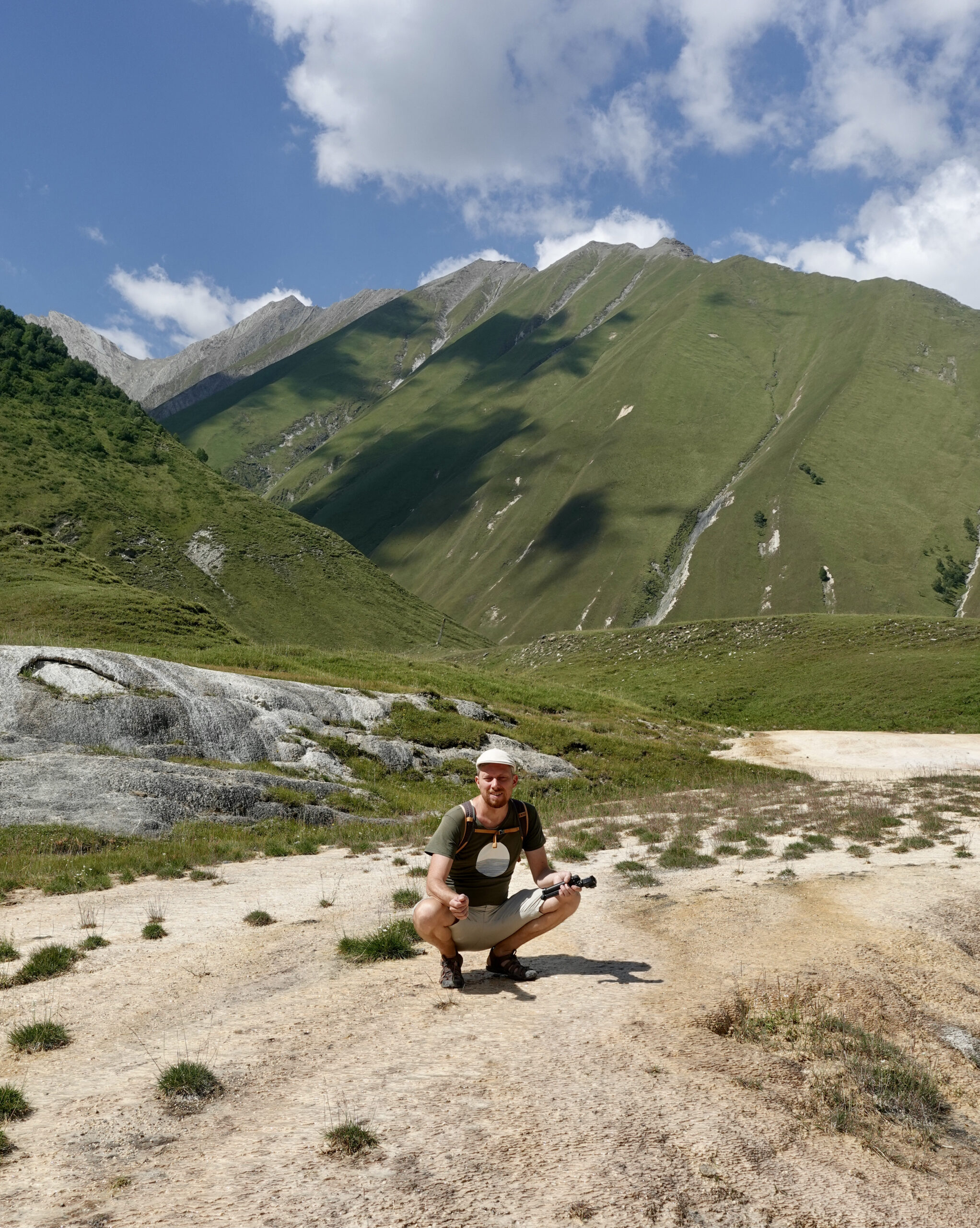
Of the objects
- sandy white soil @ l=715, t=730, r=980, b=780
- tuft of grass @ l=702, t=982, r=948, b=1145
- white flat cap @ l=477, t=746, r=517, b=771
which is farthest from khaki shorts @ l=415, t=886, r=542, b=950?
sandy white soil @ l=715, t=730, r=980, b=780

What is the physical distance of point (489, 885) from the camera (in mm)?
9633

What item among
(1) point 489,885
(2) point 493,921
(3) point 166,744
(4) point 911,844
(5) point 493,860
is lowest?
(4) point 911,844

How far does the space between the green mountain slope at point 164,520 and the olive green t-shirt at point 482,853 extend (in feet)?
298

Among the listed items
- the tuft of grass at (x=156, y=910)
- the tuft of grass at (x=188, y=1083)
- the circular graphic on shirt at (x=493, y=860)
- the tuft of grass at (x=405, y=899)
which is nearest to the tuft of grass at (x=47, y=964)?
the tuft of grass at (x=156, y=910)

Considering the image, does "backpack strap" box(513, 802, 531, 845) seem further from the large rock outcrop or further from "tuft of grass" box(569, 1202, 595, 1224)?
the large rock outcrop

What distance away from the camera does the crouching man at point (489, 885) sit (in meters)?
9.19

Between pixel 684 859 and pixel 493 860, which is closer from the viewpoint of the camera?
pixel 493 860

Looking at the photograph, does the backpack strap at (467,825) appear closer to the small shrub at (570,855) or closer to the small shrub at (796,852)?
the small shrub at (570,855)

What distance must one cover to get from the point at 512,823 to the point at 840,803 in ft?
62.3

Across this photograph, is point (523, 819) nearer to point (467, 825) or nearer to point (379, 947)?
point (467, 825)

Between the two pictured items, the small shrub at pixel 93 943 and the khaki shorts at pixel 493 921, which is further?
the small shrub at pixel 93 943

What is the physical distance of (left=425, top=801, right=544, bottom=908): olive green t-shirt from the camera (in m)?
9.22

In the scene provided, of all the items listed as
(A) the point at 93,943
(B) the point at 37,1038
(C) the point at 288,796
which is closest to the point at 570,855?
(C) the point at 288,796

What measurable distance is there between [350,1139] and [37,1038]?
405 centimetres
